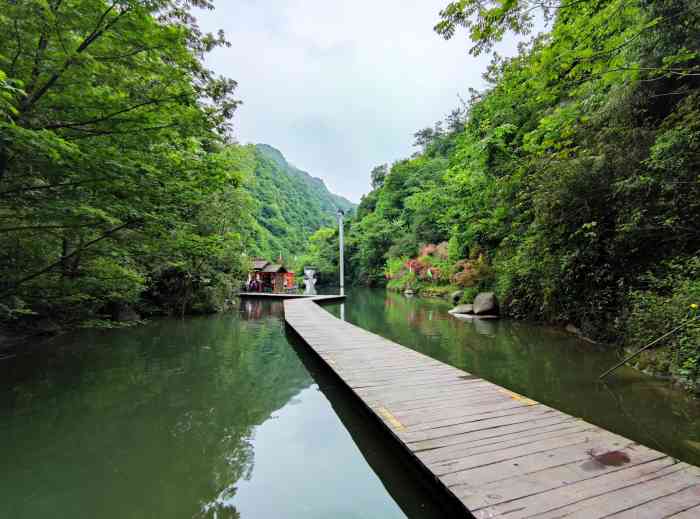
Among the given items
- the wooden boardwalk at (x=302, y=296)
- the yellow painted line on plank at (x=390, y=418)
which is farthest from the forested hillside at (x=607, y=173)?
the wooden boardwalk at (x=302, y=296)

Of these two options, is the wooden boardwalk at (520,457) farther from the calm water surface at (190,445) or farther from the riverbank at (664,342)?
the riverbank at (664,342)

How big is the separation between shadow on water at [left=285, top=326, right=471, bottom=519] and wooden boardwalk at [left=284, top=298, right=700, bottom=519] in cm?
14

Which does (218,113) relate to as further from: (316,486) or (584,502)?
(584,502)

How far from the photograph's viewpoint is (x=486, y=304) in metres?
11.5

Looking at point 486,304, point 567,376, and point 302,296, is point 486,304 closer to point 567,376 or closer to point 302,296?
point 567,376

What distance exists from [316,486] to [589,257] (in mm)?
6866

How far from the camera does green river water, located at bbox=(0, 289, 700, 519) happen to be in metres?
2.68

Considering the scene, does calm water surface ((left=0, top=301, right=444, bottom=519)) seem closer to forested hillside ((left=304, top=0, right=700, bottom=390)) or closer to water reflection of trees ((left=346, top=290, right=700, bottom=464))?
water reflection of trees ((left=346, top=290, right=700, bottom=464))

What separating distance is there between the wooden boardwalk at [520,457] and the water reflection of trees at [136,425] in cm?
158

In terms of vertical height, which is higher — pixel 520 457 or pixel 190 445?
pixel 520 457

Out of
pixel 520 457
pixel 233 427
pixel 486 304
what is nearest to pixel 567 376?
pixel 520 457

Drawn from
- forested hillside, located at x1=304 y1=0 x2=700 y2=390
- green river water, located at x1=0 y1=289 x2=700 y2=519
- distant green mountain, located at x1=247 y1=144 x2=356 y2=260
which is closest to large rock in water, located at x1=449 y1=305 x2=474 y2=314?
forested hillside, located at x1=304 y1=0 x2=700 y2=390

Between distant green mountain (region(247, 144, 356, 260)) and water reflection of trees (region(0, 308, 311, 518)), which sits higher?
distant green mountain (region(247, 144, 356, 260))

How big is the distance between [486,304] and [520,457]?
9548mm
